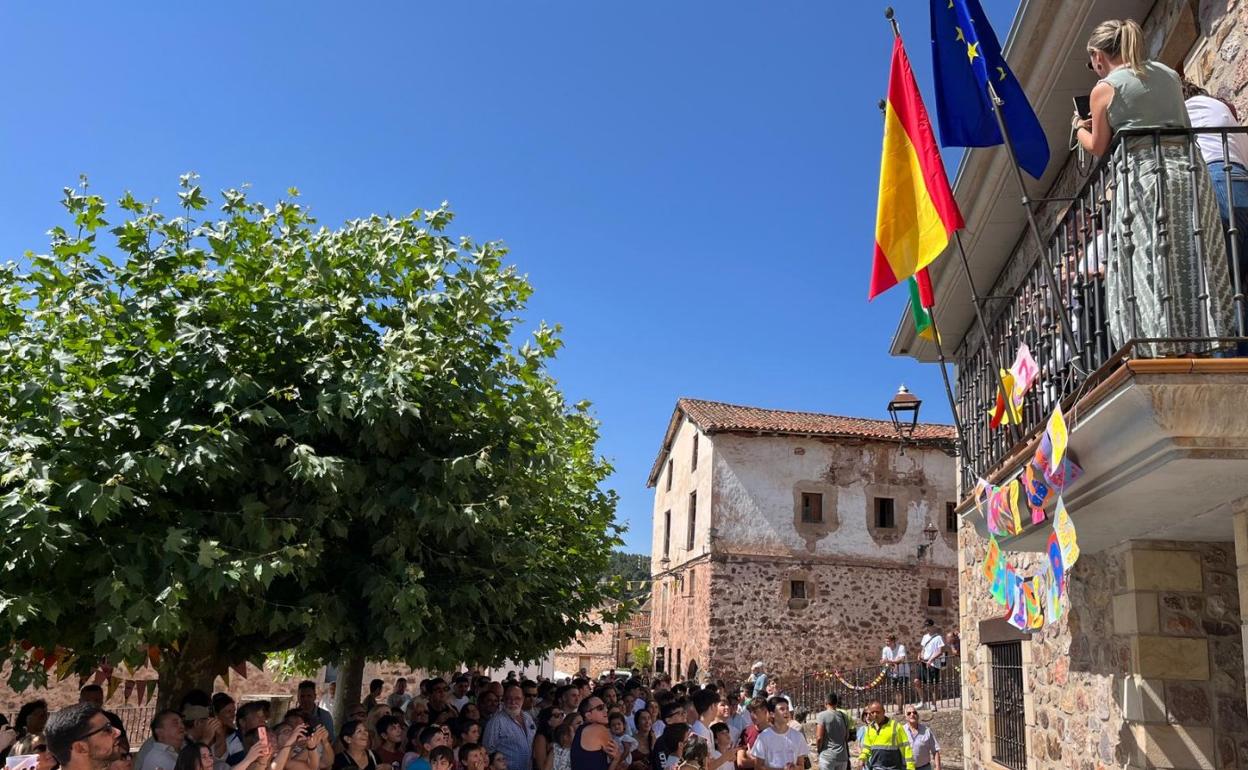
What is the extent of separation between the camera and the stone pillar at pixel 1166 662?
5.07 m

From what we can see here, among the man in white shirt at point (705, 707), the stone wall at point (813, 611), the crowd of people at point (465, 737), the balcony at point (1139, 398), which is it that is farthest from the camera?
the stone wall at point (813, 611)

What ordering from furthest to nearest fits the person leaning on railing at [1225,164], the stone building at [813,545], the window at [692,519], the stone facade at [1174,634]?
the window at [692,519], the stone building at [813,545], the stone facade at [1174,634], the person leaning on railing at [1225,164]

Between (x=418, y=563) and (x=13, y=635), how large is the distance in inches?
103

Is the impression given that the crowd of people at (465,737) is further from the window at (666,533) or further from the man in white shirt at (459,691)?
the window at (666,533)

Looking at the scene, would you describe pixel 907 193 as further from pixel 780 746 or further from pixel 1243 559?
pixel 780 746

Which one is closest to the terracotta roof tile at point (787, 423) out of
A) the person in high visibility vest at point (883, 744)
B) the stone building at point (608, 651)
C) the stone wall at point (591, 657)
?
the stone building at point (608, 651)

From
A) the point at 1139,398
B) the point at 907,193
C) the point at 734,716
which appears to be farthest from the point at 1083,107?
the point at 734,716

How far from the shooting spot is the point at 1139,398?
361 cm

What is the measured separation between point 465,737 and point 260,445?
2906 millimetres

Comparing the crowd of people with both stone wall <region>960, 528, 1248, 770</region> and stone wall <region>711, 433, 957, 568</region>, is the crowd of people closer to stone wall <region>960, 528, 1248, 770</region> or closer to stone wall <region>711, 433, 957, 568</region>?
stone wall <region>960, 528, 1248, 770</region>

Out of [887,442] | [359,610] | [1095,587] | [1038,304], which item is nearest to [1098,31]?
[1038,304]

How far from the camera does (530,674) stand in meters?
34.9

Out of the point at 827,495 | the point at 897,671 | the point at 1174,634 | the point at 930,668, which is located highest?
the point at 827,495

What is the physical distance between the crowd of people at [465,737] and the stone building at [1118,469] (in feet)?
7.96
